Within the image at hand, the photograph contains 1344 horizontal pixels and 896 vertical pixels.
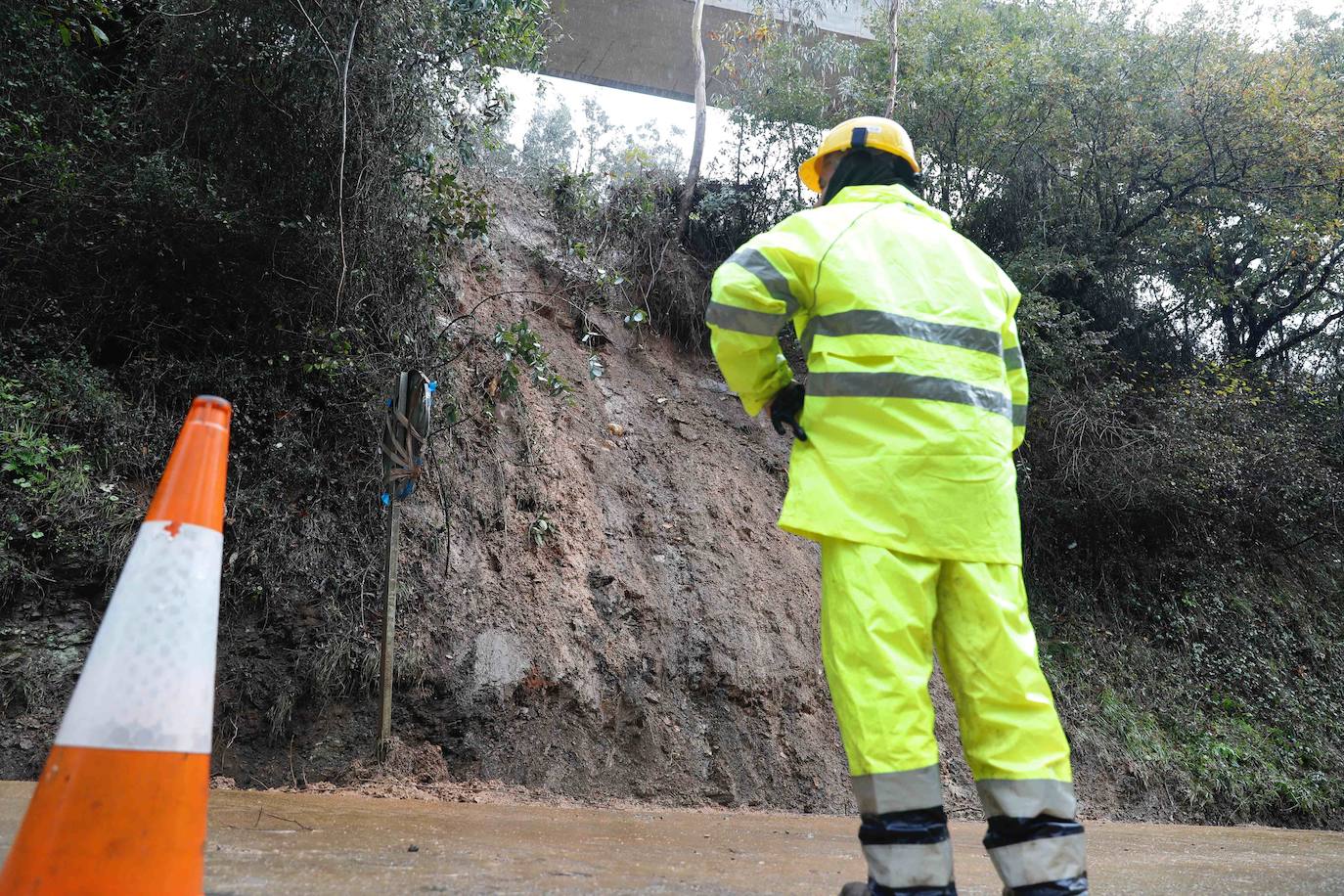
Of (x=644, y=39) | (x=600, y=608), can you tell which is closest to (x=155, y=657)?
(x=600, y=608)

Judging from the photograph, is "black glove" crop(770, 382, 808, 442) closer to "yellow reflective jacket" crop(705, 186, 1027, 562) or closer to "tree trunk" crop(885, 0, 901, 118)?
"yellow reflective jacket" crop(705, 186, 1027, 562)

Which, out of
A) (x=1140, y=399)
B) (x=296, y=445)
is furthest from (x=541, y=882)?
(x=1140, y=399)

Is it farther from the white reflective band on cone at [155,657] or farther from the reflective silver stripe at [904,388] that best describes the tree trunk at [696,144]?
the white reflective band on cone at [155,657]

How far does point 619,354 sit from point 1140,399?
6035 millimetres

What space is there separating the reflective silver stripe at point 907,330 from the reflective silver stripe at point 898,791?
1.10 metres

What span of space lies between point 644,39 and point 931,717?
13890 millimetres

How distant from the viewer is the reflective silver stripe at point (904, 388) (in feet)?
7.45

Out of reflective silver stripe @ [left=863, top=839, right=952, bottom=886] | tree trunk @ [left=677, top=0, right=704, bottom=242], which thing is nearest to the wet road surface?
Result: reflective silver stripe @ [left=863, top=839, right=952, bottom=886]

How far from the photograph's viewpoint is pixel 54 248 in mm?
5602

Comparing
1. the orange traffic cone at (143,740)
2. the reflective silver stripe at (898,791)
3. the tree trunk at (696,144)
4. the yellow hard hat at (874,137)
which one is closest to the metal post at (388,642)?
the orange traffic cone at (143,740)

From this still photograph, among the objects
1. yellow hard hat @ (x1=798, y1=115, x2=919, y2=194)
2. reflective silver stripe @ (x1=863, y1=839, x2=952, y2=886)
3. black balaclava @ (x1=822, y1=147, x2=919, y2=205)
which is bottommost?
reflective silver stripe @ (x1=863, y1=839, x2=952, y2=886)

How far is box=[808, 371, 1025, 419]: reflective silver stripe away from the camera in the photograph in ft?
7.45

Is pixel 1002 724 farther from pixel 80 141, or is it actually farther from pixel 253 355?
pixel 80 141

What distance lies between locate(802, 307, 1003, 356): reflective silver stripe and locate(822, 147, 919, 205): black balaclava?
63 centimetres
